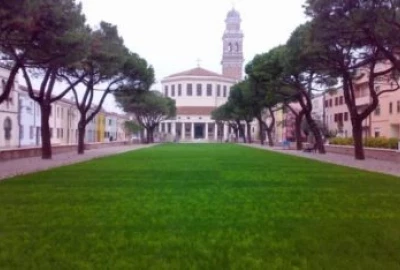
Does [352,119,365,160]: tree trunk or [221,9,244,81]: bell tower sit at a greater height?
[221,9,244,81]: bell tower

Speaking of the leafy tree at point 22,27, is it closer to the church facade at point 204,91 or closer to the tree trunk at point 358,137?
the tree trunk at point 358,137

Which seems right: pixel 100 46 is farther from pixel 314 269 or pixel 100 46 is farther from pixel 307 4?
pixel 314 269

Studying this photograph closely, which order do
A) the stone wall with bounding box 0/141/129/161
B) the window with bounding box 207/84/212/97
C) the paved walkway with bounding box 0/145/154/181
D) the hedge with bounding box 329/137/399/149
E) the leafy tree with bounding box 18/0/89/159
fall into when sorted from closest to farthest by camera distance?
the leafy tree with bounding box 18/0/89/159, the paved walkway with bounding box 0/145/154/181, the stone wall with bounding box 0/141/129/161, the hedge with bounding box 329/137/399/149, the window with bounding box 207/84/212/97

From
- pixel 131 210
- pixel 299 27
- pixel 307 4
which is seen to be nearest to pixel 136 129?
pixel 299 27

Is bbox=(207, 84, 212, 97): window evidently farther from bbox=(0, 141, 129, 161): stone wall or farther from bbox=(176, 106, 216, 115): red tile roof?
bbox=(0, 141, 129, 161): stone wall

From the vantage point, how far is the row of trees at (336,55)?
23859mm

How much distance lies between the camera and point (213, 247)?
830 cm

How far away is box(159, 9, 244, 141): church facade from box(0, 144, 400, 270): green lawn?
433ft

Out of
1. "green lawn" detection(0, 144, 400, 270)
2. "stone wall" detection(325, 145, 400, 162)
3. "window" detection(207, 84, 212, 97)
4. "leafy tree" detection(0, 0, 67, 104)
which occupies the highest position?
"window" detection(207, 84, 212, 97)

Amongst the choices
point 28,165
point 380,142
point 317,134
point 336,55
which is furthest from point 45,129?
point 380,142

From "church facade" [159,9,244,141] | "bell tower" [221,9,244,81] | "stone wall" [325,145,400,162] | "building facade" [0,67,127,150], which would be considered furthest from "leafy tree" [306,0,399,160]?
"bell tower" [221,9,244,81]

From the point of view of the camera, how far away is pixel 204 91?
554 ft

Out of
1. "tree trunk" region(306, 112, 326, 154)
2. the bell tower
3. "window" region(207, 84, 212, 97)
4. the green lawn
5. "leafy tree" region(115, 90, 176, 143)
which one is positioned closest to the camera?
the green lawn

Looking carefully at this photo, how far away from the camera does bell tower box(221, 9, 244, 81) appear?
176 meters
